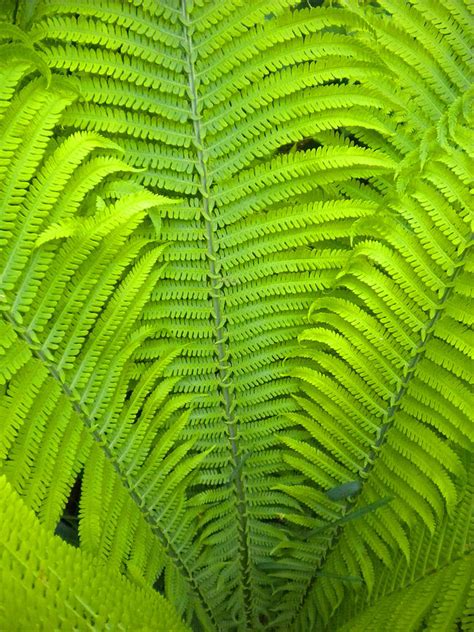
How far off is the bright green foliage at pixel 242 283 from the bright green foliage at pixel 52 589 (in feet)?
0.79

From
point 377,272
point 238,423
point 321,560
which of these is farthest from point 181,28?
point 321,560

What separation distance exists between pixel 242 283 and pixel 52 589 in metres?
0.91

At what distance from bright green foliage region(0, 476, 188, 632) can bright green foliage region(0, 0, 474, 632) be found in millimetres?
241

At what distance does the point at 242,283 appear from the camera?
163 cm

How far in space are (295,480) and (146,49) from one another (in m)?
1.25

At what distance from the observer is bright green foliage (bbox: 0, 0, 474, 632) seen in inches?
52.3

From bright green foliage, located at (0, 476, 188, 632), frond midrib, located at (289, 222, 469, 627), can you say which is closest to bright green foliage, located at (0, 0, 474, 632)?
frond midrib, located at (289, 222, 469, 627)

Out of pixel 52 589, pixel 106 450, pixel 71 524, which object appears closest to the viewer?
pixel 52 589

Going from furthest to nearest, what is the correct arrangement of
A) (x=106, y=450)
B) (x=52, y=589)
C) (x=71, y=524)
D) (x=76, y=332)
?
(x=71, y=524) → (x=106, y=450) → (x=76, y=332) → (x=52, y=589)

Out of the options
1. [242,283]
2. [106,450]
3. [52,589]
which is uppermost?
[242,283]

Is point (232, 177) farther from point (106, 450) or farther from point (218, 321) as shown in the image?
point (106, 450)

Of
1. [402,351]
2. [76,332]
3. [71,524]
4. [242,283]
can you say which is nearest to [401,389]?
[402,351]

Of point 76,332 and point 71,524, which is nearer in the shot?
point 76,332

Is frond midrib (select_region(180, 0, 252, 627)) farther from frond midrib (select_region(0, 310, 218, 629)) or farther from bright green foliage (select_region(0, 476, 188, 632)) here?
bright green foliage (select_region(0, 476, 188, 632))
